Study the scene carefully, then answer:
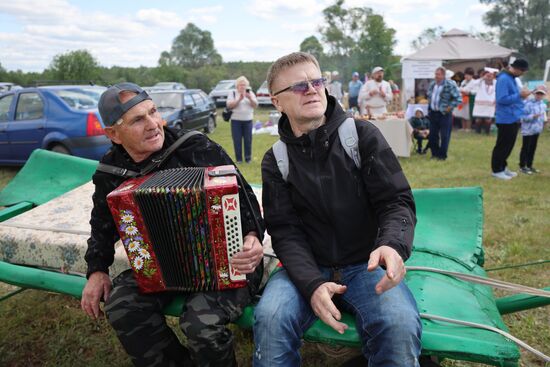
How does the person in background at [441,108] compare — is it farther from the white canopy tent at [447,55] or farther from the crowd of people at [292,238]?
the crowd of people at [292,238]

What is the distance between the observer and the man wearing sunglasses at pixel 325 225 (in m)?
1.73

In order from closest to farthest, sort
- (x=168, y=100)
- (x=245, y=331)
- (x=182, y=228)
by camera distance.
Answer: (x=182, y=228), (x=245, y=331), (x=168, y=100)

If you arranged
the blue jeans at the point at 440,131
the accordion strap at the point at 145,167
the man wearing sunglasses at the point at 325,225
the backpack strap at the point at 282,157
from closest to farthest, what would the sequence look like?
the man wearing sunglasses at the point at 325,225
the backpack strap at the point at 282,157
the accordion strap at the point at 145,167
the blue jeans at the point at 440,131

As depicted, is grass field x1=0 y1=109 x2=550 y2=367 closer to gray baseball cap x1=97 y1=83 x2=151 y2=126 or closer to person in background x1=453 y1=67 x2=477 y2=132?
gray baseball cap x1=97 y1=83 x2=151 y2=126

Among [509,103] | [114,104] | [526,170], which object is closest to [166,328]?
[114,104]

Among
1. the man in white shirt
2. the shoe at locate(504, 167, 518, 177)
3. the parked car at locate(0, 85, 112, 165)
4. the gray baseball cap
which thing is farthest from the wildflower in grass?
the man in white shirt

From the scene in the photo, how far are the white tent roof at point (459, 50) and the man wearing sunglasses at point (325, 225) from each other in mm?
12732

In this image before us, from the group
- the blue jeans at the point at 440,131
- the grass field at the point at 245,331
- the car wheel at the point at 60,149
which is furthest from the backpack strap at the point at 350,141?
the blue jeans at the point at 440,131

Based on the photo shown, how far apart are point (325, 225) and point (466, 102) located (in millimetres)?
11642

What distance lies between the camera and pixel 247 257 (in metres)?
1.93

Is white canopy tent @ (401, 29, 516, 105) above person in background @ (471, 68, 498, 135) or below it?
above

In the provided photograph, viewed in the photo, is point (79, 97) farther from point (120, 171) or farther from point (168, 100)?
Result: point (120, 171)

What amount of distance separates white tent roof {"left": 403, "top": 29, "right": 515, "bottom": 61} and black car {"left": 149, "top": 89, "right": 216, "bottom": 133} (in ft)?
22.0

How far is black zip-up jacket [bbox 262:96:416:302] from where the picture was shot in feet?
6.32
